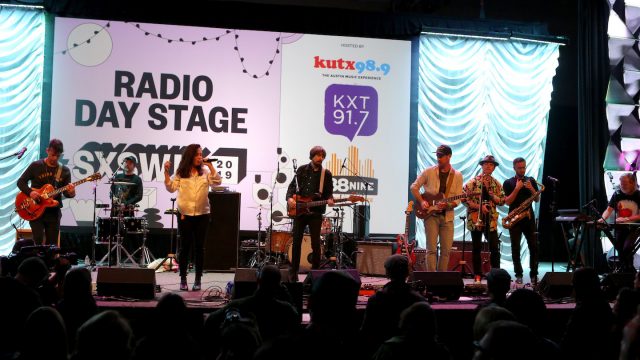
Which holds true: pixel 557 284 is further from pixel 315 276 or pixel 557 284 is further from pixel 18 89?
pixel 18 89

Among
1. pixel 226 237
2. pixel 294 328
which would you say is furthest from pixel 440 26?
pixel 294 328

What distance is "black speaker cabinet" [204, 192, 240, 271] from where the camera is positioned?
39.9ft

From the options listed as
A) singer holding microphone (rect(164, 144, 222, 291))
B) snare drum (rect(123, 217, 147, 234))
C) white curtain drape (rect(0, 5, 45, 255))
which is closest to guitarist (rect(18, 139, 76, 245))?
snare drum (rect(123, 217, 147, 234))

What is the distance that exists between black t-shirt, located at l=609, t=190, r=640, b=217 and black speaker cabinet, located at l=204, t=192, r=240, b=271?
6677 mm

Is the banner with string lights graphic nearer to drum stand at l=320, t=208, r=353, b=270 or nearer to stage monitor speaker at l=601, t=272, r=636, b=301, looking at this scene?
drum stand at l=320, t=208, r=353, b=270

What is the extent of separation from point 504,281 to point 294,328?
5.85ft

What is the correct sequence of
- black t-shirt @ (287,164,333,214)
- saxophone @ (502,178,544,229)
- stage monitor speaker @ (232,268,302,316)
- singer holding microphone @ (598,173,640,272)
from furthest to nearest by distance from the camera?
singer holding microphone @ (598,173,640,272), saxophone @ (502,178,544,229), black t-shirt @ (287,164,333,214), stage monitor speaker @ (232,268,302,316)

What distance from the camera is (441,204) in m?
9.75

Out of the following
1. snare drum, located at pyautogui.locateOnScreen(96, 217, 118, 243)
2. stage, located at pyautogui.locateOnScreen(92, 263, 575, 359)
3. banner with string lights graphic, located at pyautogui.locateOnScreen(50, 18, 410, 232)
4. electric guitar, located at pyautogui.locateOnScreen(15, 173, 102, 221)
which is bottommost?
stage, located at pyautogui.locateOnScreen(92, 263, 575, 359)

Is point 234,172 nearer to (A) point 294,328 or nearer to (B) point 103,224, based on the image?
(B) point 103,224

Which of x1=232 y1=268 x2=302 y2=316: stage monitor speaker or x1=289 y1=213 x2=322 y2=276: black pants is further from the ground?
x1=289 y1=213 x2=322 y2=276: black pants

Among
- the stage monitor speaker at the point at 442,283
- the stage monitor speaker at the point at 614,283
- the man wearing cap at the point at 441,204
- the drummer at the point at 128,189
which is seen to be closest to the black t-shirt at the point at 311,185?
the man wearing cap at the point at 441,204

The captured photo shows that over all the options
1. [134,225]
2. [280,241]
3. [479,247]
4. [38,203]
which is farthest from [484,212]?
[38,203]

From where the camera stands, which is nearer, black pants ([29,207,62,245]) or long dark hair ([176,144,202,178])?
long dark hair ([176,144,202,178])
